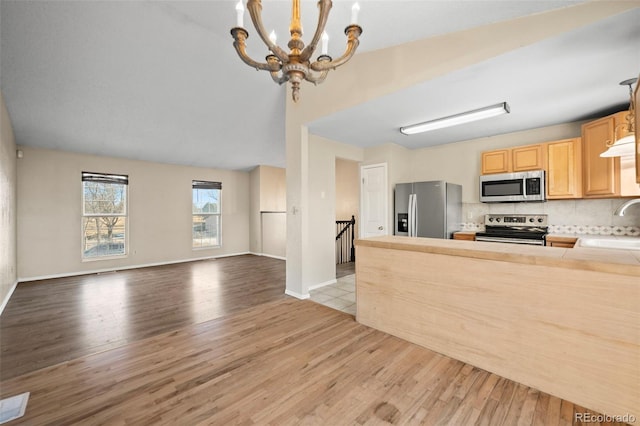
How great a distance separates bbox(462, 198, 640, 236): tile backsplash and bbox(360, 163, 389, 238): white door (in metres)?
1.79

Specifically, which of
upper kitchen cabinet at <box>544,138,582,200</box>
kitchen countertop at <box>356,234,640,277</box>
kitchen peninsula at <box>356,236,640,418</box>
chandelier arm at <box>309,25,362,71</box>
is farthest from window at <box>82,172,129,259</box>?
upper kitchen cabinet at <box>544,138,582,200</box>

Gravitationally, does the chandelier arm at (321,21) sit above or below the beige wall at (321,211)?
above

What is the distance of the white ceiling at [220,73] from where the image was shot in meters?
2.13

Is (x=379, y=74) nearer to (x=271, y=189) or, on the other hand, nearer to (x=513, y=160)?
(x=513, y=160)

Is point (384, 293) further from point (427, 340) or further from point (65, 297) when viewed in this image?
point (65, 297)

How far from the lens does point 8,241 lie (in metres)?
3.86

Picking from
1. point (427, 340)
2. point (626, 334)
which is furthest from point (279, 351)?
point (626, 334)

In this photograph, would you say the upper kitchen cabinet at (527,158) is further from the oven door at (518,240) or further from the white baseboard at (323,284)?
the white baseboard at (323,284)

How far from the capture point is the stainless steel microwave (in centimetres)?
367

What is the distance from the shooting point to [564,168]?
3529 mm

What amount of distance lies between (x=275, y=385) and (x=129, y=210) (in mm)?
5859

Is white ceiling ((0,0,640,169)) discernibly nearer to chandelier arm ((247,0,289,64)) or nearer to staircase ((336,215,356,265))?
chandelier arm ((247,0,289,64))

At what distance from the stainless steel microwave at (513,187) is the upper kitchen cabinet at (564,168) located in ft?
0.39

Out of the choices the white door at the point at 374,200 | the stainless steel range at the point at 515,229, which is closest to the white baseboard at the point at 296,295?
the white door at the point at 374,200
